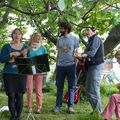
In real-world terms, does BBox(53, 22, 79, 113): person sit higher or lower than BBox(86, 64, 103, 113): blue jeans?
higher

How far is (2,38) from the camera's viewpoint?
46.3ft

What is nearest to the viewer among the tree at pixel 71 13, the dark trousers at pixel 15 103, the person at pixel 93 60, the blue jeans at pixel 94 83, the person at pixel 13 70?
the tree at pixel 71 13

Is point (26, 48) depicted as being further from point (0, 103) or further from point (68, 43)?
point (0, 103)

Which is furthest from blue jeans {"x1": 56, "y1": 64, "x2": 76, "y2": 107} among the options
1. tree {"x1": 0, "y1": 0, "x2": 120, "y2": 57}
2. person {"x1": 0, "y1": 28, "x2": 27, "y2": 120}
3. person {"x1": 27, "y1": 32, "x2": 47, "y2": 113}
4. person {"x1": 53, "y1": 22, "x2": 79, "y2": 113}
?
person {"x1": 0, "y1": 28, "x2": 27, "y2": 120}

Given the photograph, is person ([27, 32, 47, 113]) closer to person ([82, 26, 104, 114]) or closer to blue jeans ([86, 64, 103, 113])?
person ([82, 26, 104, 114])

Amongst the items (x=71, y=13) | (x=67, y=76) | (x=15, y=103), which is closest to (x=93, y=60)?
(x=67, y=76)

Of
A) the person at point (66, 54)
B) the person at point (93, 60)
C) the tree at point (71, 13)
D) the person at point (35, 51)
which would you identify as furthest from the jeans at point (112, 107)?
the person at point (35, 51)

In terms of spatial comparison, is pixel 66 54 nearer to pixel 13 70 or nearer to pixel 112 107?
pixel 13 70

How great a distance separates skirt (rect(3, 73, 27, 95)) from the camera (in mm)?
6746

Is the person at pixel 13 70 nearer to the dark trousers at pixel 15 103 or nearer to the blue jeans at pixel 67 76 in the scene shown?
the dark trousers at pixel 15 103

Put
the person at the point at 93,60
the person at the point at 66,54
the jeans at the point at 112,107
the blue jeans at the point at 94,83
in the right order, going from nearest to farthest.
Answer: the jeans at the point at 112,107, the person at the point at 93,60, the blue jeans at the point at 94,83, the person at the point at 66,54

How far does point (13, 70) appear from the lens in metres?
6.70

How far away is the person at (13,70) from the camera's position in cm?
667

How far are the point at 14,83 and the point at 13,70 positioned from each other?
0.25m
